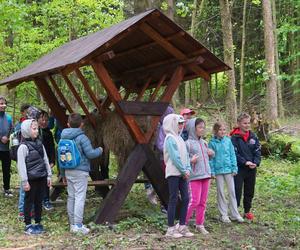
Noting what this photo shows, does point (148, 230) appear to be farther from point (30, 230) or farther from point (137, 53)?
point (137, 53)

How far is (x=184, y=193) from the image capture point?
21.5 feet

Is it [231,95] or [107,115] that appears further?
[231,95]

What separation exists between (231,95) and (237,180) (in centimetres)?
588


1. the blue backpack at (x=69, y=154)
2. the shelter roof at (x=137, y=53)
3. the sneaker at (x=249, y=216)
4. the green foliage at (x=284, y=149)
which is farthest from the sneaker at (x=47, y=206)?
the green foliage at (x=284, y=149)

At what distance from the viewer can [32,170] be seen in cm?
648

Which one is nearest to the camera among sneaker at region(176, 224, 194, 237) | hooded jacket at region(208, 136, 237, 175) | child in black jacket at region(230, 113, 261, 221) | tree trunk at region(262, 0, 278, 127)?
sneaker at region(176, 224, 194, 237)

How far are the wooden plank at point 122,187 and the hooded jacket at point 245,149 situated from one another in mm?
1616

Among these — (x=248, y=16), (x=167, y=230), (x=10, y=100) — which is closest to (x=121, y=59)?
(x=167, y=230)

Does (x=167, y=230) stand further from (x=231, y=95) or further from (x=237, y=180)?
(x=231, y=95)

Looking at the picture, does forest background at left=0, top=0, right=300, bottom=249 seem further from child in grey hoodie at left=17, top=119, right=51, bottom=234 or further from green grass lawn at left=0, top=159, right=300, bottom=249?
child in grey hoodie at left=17, top=119, right=51, bottom=234

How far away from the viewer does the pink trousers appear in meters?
6.82

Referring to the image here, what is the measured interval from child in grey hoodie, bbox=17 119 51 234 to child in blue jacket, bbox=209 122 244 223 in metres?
2.70

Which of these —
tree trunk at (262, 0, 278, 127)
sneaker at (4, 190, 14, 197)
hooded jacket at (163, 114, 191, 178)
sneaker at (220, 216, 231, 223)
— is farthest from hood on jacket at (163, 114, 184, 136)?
tree trunk at (262, 0, 278, 127)

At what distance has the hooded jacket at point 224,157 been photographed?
24.1 feet
